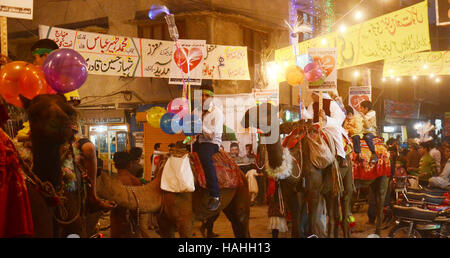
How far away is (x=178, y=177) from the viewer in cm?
558

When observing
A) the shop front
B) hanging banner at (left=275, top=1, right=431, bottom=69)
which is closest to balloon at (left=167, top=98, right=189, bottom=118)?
hanging banner at (left=275, top=1, right=431, bottom=69)

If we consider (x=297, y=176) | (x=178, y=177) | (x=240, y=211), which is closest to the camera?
(x=178, y=177)

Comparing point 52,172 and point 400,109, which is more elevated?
point 400,109

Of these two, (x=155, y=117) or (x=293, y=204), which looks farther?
(x=155, y=117)

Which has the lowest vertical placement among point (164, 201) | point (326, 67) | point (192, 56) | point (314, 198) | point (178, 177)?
point (314, 198)

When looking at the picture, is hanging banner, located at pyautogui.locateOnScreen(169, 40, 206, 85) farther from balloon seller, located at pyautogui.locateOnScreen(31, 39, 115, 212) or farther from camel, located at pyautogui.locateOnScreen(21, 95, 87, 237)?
camel, located at pyautogui.locateOnScreen(21, 95, 87, 237)

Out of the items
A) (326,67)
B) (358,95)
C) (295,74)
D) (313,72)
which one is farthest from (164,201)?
(358,95)

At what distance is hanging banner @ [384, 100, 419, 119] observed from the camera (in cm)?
2580

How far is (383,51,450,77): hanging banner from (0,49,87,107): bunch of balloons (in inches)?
498

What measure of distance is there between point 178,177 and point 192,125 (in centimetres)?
83

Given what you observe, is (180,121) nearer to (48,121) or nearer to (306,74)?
(306,74)

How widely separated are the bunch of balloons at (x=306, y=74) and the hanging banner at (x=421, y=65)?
7824mm

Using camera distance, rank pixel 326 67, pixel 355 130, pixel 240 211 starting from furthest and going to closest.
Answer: pixel 355 130 → pixel 326 67 → pixel 240 211
